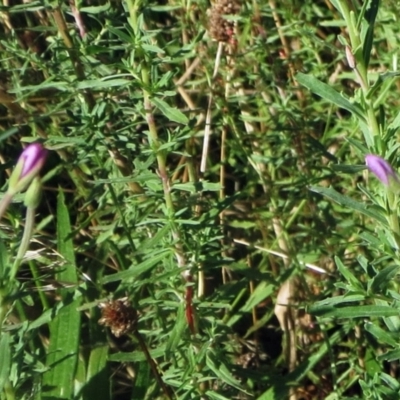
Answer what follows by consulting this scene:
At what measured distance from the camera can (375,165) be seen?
1237mm

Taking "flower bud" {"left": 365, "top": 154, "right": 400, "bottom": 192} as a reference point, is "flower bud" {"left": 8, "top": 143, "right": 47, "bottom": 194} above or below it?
above

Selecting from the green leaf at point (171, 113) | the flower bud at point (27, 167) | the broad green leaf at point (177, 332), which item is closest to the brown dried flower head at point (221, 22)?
the green leaf at point (171, 113)

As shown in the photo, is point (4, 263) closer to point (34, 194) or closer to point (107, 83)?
point (34, 194)

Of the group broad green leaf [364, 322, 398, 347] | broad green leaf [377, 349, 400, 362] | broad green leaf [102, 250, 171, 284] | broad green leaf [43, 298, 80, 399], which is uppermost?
broad green leaf [377, 349, 400, 362]

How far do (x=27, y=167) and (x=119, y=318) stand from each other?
0.72m

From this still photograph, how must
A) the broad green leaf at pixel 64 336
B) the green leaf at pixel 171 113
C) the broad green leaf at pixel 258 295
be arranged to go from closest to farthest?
the green leaf at pixel 171 113 < the broad green leaf at pixel 64 336 < the broad green leaf at pixel 258 295

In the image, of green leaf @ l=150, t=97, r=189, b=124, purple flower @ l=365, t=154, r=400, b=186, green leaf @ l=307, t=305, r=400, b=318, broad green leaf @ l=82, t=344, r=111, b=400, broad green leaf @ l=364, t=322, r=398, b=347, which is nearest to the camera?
purple flower @ l=365, t=154, r=400, b=186

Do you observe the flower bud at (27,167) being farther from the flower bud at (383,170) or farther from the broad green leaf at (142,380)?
the broad green leaf at (142,380)

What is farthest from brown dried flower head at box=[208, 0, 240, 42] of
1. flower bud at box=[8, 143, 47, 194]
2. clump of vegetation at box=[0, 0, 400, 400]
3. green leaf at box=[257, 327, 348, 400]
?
flower bud at box=[8, 143, 47, 194]

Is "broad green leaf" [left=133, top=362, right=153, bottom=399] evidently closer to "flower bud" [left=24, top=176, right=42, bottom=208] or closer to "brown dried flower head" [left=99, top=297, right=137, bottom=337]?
"brown dried flower head" [left=99, top=297, right=137, bottom=337]

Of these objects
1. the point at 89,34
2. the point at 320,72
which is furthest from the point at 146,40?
the point at 320,72

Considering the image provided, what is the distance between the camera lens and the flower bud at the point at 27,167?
128 cm

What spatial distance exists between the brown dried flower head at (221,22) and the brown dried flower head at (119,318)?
733 mm

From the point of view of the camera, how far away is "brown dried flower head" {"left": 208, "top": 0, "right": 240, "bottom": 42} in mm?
2145
